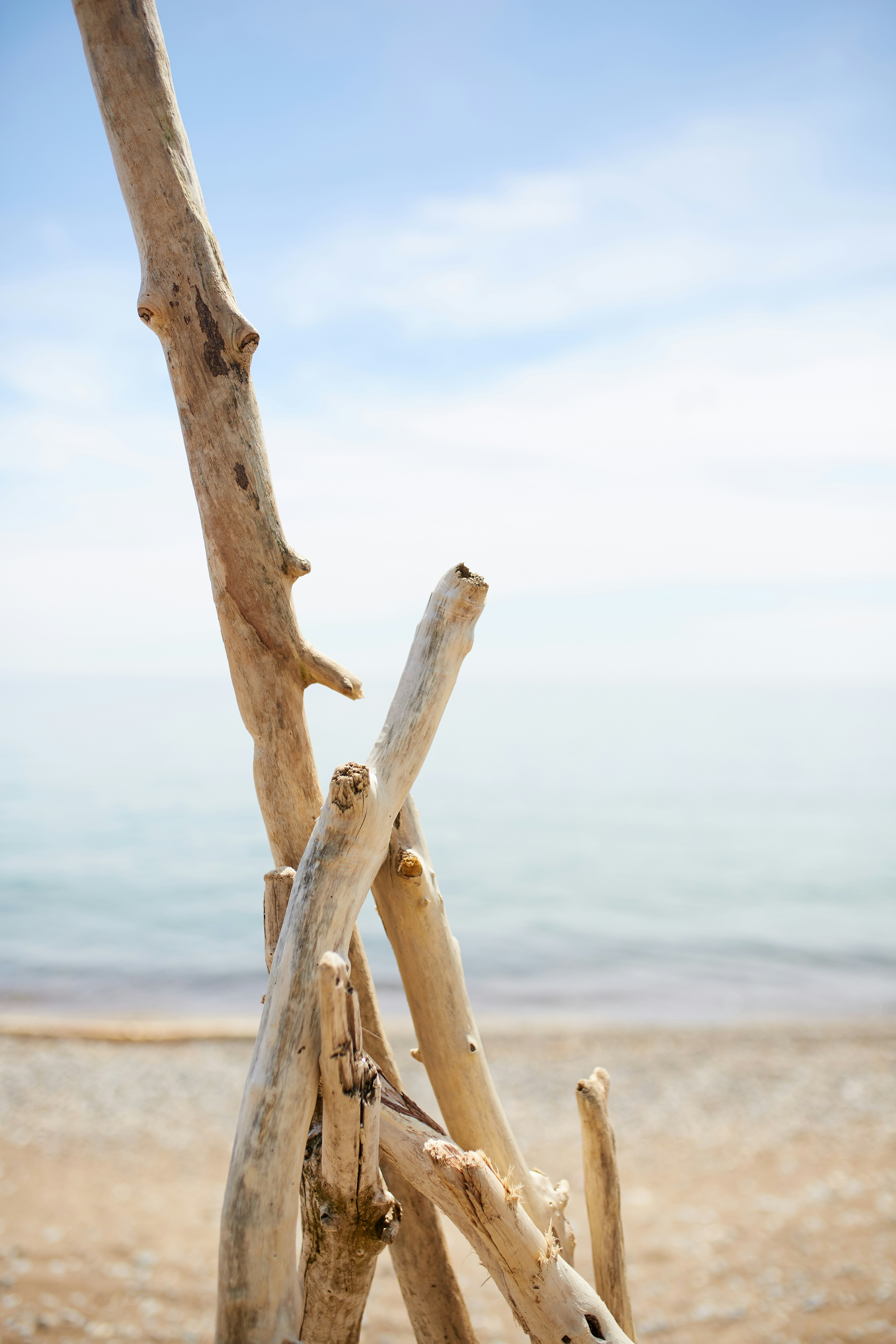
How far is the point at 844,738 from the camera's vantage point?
126ft

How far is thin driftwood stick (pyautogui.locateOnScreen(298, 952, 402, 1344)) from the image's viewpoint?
1.33m

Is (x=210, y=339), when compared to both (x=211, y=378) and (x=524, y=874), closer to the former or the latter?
(x=211, y=378)

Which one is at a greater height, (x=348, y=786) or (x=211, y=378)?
(x=211, y=378)

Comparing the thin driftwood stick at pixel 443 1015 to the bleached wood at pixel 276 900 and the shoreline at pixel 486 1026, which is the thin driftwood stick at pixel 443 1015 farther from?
the shoreline at pixel 486 1026

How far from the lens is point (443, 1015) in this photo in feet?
6.11

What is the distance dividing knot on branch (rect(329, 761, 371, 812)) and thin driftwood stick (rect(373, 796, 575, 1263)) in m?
0.33

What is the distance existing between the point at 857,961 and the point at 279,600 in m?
10.2

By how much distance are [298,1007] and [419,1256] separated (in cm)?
93

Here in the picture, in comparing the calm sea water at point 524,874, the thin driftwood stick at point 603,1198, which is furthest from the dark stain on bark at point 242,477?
the calm sea water at point 524,874

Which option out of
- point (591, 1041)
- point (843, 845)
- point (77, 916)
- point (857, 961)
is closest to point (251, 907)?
point (77, 916)

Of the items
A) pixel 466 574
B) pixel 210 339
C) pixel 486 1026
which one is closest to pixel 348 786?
pixel 466 574

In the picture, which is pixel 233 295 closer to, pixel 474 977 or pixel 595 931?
pixel 474 977

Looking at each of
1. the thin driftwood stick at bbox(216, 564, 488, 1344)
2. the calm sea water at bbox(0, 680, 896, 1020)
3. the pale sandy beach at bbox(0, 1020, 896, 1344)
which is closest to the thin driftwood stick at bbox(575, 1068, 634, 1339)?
the thin driftwood stick at bbox(216, 564, 488, 1344)

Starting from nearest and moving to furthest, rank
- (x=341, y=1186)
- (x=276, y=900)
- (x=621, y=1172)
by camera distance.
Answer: (x=341, y=1186)
(x=276, y=900)
(x=621, y=1172)
